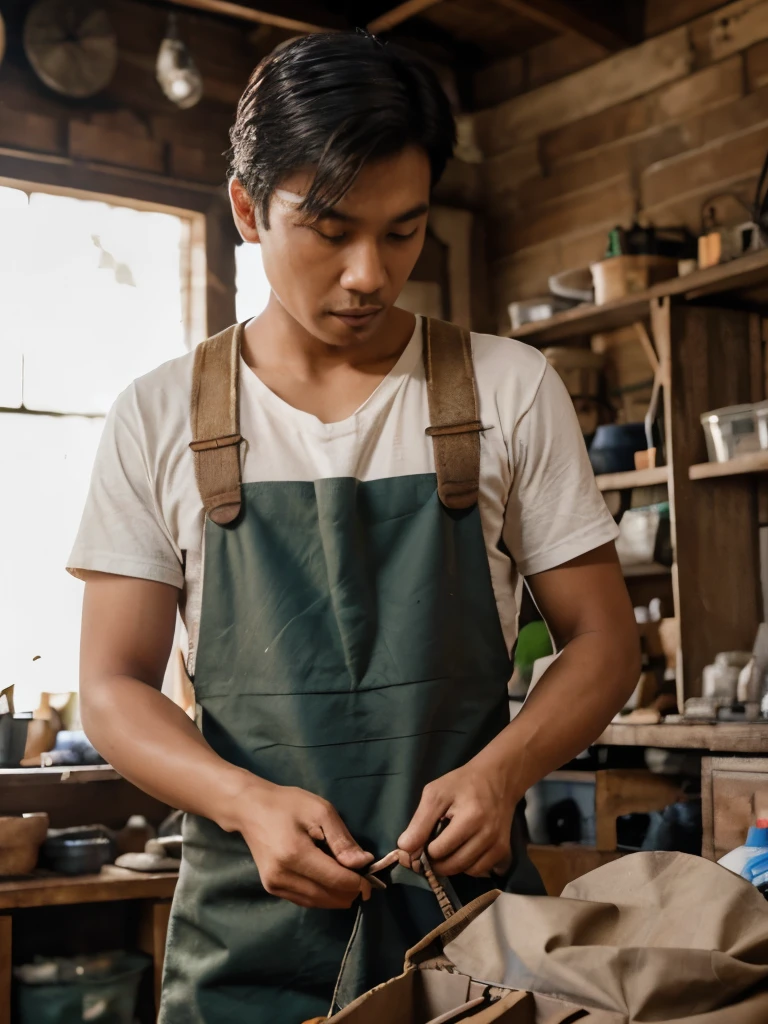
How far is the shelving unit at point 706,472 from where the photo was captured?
3.75 metres

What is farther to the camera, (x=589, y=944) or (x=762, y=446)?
(x=762, y=446)

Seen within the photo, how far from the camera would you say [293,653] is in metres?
1.37

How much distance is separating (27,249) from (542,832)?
8.40ft

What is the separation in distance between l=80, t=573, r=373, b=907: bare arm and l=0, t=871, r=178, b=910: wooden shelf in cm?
221

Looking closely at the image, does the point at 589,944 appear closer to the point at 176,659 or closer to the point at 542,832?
the point at 542,832

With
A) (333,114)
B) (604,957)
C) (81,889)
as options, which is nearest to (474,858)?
(604,957)

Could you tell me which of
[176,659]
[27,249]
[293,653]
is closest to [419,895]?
[293,653]

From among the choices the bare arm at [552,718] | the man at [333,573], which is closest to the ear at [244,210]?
the man at [333,573]

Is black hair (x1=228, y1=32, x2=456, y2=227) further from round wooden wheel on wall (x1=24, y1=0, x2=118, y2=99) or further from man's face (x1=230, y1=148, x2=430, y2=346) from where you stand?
round wooden wheel on wall (x1=24, y1=0, x2=118, y2=99)

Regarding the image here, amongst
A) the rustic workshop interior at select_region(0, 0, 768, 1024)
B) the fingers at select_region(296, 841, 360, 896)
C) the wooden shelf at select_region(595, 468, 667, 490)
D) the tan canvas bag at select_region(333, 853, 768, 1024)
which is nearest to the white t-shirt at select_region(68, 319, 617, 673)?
the fingers at select_region(296, 841, 360, 896)

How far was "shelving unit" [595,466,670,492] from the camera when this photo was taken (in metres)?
3.87

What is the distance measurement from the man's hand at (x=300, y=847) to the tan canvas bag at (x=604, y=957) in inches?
10.3

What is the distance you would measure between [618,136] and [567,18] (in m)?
0.53

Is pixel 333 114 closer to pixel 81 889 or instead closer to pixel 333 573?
pixel 333 573
